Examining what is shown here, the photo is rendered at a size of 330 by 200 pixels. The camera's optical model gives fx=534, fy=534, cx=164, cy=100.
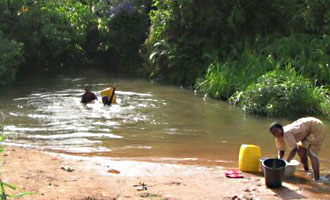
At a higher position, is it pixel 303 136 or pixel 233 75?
pixel 233 75

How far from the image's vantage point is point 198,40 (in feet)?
67.7

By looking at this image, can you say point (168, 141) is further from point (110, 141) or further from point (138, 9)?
point (138, 9)

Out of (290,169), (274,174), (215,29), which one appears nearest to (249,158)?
(290,169)

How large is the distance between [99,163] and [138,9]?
16.2 metres

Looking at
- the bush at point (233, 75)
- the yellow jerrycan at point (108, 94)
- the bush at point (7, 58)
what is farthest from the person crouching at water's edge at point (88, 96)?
the bush at point (7, 58)

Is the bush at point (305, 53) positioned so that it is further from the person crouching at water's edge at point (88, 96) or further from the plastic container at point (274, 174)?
the plastic container at point (274, 174)

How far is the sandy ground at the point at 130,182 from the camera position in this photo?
7.44 metres

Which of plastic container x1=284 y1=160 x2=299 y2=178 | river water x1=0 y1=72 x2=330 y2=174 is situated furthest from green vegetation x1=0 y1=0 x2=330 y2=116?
plastic container x1=284 y1=160 x2=299 y2=178

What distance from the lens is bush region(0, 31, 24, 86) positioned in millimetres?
18297

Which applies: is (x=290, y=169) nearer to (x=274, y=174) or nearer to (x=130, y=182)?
(x=274, y=174)

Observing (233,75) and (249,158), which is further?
(233,75)

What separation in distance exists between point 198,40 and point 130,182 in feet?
43.1

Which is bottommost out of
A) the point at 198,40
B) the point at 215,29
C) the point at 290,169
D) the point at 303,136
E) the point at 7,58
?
the point at 290,169

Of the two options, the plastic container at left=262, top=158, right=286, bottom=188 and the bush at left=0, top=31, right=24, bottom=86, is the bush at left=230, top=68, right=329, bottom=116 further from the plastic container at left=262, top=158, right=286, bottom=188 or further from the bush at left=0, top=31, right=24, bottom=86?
the bush at left=0, top=31, right=24, bottom=86
